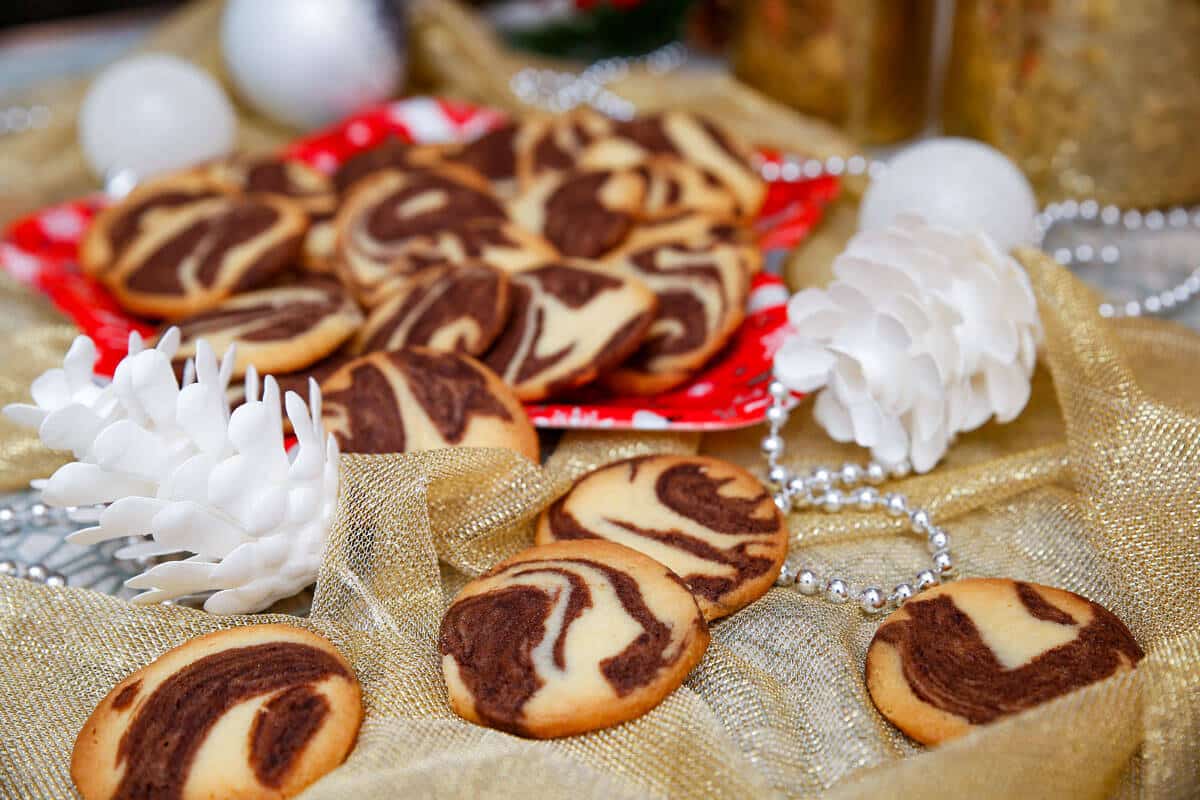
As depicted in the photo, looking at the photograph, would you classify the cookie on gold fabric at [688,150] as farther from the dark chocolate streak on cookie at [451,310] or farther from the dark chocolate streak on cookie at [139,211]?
the dark chocolate streak on cookie at [139,211]

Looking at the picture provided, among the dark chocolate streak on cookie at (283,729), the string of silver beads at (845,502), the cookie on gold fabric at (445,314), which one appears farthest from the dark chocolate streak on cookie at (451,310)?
the dark chocolate streak on cookie at (283,729)

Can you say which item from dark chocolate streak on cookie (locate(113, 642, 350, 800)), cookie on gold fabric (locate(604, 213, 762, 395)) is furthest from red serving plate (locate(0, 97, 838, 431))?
dark chocolate streak on cookie (locate(113, 642, 350, 800))

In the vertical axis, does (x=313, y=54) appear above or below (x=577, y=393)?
above

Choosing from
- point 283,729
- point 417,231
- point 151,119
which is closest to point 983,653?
point 283,729

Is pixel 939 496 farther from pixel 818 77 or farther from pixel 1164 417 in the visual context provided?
pixel 818 77

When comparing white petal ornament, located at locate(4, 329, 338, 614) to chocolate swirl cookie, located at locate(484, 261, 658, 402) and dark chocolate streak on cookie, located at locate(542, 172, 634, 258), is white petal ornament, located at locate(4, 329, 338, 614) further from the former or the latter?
dark chocolate streak on cookie, located at locate(542, 172, 634, 258)

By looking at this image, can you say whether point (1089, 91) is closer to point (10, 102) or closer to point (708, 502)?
point (708, 502)

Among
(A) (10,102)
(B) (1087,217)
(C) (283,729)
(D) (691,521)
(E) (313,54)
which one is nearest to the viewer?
(C) (283,729)
